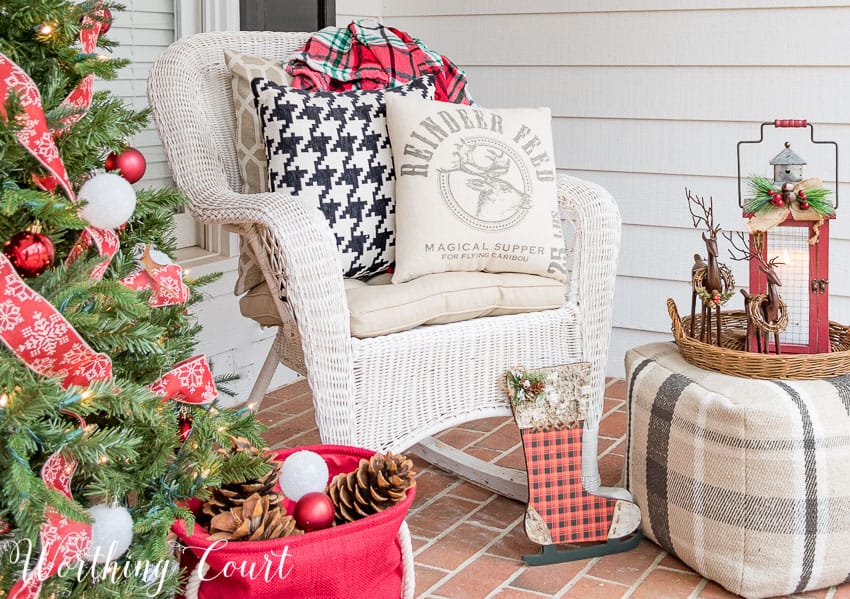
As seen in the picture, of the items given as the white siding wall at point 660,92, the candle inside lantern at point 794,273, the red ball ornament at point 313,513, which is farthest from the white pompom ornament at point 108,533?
the white siding wall at point 660,92

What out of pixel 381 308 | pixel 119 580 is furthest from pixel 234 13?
pixel 119 580

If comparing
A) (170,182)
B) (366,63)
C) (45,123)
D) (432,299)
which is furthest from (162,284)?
(170,182)

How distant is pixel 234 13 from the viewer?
282 centimetres

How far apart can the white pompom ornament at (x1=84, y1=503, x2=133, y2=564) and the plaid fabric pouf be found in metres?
1.04

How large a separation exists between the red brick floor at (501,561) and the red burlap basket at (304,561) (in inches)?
15.4

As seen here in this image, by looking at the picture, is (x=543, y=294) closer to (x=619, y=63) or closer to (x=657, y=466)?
(x=657, y=466)

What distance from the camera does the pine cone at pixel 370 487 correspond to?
1.51 meters

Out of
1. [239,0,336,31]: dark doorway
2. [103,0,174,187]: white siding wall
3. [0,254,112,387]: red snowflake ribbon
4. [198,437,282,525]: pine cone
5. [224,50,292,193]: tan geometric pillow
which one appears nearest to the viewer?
[0,254,112,387]: red snowflake ribbon

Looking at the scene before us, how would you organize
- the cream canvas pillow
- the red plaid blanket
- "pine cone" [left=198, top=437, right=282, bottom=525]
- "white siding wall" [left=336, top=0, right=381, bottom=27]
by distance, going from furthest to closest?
"white siding wall" [left=336, top=0, right=381, bottom=27] < the red plaid blanket < the cream canvas pillow < "pine cone" [left=198, top=437, right=282, bottom=525]

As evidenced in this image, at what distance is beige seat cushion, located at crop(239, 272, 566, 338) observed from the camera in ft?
6.15

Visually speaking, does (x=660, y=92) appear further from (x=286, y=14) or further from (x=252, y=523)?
(x=252, y=523)

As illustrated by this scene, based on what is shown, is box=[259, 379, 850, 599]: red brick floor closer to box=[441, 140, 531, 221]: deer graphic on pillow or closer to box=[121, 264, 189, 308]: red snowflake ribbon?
box=[441, 140, 531, 221]: deer graphic on pillow

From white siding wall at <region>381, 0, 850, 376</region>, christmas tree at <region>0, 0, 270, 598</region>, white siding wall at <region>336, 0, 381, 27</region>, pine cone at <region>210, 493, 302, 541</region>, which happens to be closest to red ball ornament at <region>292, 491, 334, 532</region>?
pine cone at <region>210, 493, 302, 541</region>

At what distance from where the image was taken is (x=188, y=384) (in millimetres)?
1416
